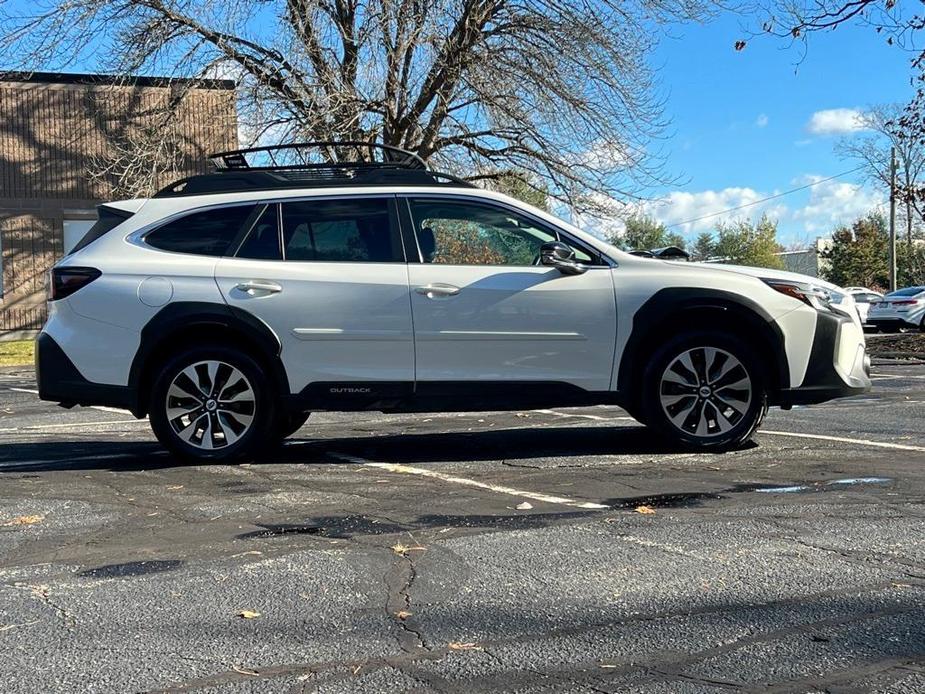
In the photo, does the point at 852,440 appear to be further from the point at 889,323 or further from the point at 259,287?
the point at 889,323

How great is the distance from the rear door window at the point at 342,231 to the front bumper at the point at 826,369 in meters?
2.83

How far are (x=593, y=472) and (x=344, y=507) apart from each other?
66.3 inches

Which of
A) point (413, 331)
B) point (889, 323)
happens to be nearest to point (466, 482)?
point (413, 331)

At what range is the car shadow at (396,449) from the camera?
21.8ft

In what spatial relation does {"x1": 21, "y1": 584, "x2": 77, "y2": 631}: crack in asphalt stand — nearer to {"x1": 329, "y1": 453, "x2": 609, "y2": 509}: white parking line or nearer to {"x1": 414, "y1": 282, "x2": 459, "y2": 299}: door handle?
{"x1": 329, "y1": 453, "x2": 609, "y2": 509}: white parking line

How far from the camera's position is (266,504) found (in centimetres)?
525

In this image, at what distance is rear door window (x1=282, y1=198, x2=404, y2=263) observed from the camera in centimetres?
652

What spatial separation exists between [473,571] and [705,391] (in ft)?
10.0

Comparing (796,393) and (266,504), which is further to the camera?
(796,393)

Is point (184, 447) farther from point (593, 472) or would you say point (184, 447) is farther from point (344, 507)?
point (593, 472)

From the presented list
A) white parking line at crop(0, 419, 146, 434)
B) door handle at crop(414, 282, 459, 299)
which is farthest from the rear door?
white parking line at crop(0, 419, 146, 434)

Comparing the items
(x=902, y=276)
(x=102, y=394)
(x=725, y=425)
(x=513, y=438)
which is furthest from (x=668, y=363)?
(x=902, y=276)

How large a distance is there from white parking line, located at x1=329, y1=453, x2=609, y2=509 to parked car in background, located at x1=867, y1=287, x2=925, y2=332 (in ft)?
77.0

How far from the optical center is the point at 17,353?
21.1 meters
